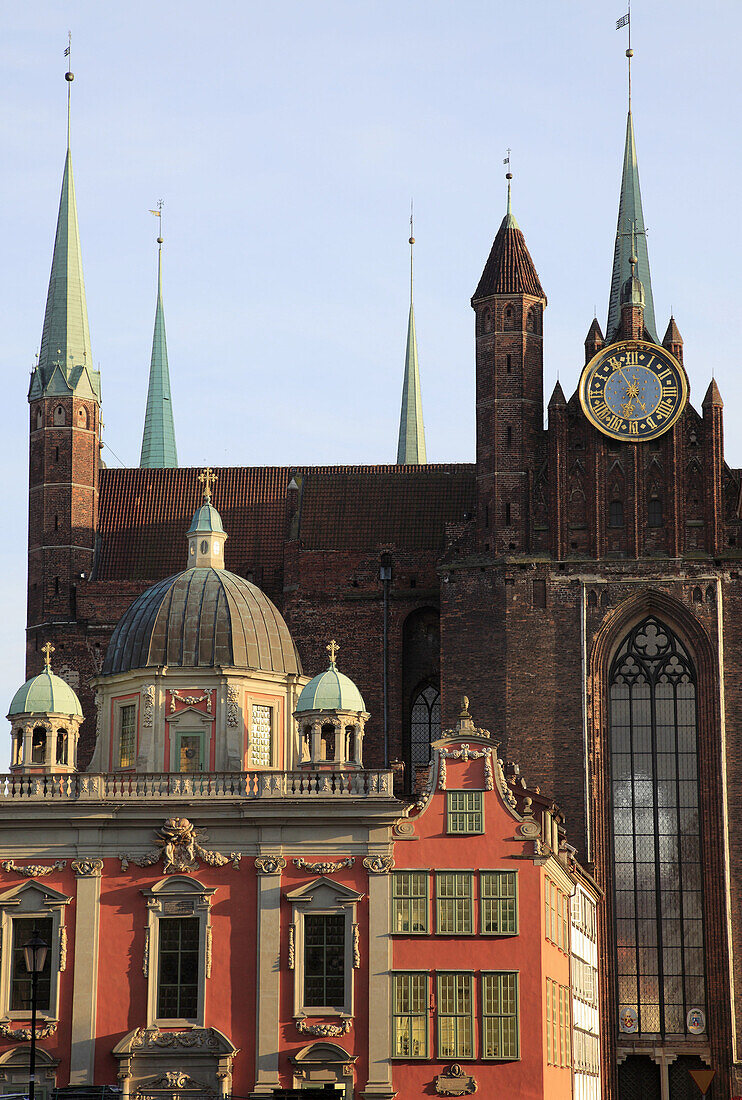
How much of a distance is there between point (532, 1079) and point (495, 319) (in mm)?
32653

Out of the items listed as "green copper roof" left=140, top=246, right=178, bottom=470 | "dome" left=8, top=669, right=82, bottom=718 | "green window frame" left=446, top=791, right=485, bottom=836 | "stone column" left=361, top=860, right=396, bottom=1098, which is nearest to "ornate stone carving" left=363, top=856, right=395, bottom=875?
"stone column" left=361, top=860, right=396, bottom=1098

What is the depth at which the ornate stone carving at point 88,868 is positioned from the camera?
6538cm

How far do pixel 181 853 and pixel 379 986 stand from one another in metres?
7.23

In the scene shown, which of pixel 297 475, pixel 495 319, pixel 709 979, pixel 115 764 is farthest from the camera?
pixel 297 475

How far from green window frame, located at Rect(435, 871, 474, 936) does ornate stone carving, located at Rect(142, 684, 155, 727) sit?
11.9 metres

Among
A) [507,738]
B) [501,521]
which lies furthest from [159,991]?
[501,521]

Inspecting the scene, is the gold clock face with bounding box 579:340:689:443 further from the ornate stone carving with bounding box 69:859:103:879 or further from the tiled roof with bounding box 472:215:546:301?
the ornate stone carving with bounding box 69:859:103:879

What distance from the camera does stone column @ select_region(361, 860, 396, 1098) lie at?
63062 mm

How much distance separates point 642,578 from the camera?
266 feet

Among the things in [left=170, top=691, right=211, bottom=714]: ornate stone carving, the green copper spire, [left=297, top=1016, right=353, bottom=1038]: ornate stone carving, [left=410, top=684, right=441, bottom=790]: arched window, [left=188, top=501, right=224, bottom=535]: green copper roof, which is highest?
the green copper spire

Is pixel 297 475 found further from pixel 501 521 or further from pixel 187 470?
pixel 501 521

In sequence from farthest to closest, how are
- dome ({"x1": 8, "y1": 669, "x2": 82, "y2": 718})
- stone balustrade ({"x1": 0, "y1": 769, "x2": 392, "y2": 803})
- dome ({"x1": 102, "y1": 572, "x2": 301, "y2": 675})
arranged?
dome ({"x1": 102, "y1": 572, "x2": 301, "y2": 675}) < dome ({"x1": 8, "y1": 669, "x2": 82, "y2": 718}) < stone balustrade ({"x1": 0, "y1": 769, "x2": 392, "y2": 803})

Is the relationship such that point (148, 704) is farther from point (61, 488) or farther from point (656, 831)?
point (656, 831)

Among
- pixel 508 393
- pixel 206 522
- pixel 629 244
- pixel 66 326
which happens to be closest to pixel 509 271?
pixel 508 393
